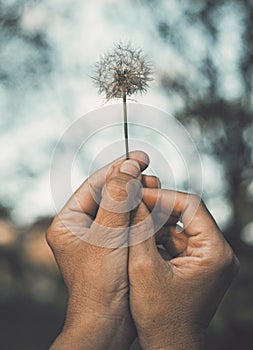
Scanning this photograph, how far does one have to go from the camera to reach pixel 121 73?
95cm

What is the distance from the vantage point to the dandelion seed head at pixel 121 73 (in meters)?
0.94

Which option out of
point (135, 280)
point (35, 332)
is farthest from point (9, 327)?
point (135, 280)

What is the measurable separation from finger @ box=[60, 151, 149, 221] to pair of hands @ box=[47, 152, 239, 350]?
3cm

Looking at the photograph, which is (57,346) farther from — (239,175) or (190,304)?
(239,175)

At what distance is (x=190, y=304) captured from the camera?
770mm

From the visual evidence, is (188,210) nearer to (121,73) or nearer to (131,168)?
(131,168)

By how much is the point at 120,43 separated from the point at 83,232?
354mm

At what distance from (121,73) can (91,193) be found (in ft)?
0.74

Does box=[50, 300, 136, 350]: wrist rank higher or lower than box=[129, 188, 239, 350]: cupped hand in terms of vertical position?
lower

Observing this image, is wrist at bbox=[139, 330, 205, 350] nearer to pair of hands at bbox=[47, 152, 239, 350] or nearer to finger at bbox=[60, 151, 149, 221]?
pair of hands at bbox=[47, 152, 239, 350]

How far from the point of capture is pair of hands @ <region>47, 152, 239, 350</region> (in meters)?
0.77

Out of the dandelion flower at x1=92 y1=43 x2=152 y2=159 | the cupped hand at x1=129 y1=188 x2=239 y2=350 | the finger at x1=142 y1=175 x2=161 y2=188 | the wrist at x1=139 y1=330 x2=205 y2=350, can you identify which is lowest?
the wrist at x1=139 y1=330 x2=205 y2=350

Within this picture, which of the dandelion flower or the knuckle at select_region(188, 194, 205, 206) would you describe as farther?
the dandelion flower

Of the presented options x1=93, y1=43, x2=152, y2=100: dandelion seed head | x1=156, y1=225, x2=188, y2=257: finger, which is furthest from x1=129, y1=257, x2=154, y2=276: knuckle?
x1=93, y1=43, x2=152, y2=100: dandelion seed head
